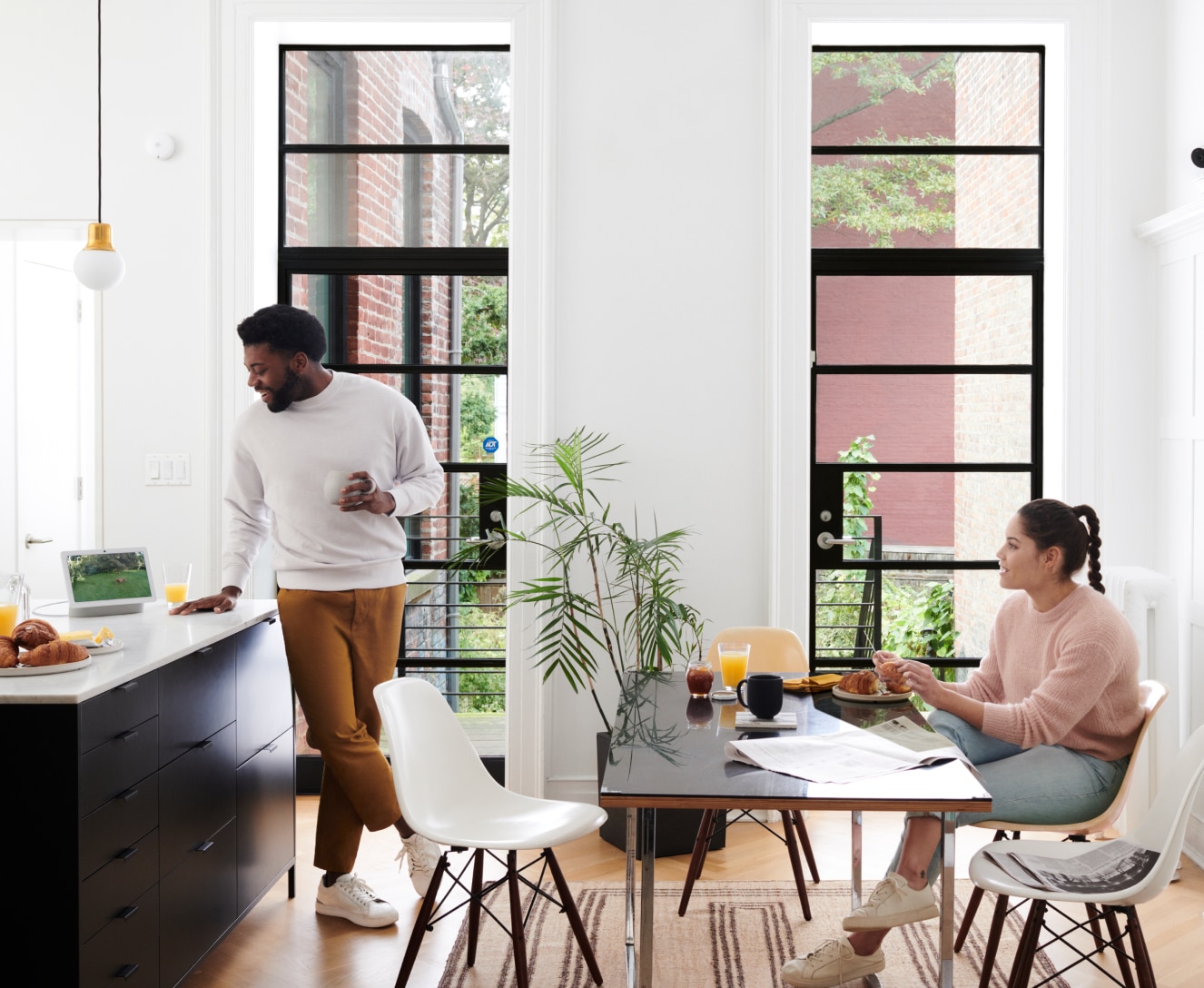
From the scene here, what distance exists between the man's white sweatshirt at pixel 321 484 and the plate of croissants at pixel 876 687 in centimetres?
134

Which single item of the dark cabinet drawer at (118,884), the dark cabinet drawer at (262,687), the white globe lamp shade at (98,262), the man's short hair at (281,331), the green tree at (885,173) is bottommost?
the dark cabinet drawer at (118,884)

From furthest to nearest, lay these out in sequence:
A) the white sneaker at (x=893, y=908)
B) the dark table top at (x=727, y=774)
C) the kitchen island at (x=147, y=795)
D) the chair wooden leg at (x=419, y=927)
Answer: the chair wooden leg at (x=419, y=927) → the white sneaker at (x=893, y=908) → the kitchen island at (x=147, y=795) → the dark table top at (x=727, y=774)

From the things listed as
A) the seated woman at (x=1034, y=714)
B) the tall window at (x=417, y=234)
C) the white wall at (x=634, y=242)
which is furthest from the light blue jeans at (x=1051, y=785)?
the tall window at (x=417, y=234)

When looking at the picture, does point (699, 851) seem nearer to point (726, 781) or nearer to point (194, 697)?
point (726, 781)

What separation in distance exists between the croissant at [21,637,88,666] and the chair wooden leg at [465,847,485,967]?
0.96 meters

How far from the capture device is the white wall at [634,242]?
3.84 m

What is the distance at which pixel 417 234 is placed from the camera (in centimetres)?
419

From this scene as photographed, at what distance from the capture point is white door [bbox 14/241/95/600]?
431cm

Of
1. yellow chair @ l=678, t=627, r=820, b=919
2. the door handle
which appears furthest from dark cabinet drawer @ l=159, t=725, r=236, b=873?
the door handle

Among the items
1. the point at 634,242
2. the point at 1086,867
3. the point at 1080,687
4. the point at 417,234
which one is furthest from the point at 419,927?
the point at 417,234

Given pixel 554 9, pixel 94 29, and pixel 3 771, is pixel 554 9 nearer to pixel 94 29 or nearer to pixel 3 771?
pixel 94 29

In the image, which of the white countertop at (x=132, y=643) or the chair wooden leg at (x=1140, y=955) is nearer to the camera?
the white countertop at (x=132, y=643)

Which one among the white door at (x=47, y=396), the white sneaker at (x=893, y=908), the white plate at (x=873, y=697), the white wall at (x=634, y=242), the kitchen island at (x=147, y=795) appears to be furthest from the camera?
the white door at (x=47, y=396)

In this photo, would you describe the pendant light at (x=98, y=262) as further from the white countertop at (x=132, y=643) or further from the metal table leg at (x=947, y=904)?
the metal table leg at (x=947, y=904)
